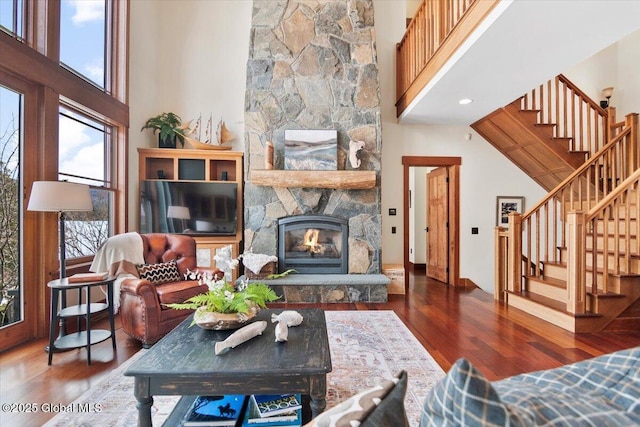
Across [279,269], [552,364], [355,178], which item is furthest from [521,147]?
[279,269]

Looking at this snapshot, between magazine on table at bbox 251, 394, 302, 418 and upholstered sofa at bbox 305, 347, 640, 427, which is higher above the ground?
upholstered sofa at bbox 305, 347, 640, 427

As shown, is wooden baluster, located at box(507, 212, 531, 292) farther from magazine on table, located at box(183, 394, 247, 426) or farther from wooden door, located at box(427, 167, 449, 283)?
magazine on table, located at box(183, 394, 247, 426)

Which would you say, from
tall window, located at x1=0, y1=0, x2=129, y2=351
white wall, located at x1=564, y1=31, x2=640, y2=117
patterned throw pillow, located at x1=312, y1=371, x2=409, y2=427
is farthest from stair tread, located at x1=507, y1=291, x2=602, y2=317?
tall window, located at x1=0, y1=0, x2=129, y2=351

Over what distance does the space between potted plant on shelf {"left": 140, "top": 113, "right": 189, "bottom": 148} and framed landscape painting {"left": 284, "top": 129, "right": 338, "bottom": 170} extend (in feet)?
5.31

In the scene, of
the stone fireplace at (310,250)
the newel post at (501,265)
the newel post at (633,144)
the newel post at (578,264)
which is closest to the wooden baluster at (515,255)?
the newel post at (501,265)

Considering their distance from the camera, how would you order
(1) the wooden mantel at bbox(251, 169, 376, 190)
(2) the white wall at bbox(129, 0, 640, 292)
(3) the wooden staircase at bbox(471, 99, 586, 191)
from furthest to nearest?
(2) the white wall at bbox(129, 0, 640, 292), (3) the wooden staircase at bbox(471, 99, 586, 191), (1) the wooden mantel at bbox(251, 169, 376, 190)

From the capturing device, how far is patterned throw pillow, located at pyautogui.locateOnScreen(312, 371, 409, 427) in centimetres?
54

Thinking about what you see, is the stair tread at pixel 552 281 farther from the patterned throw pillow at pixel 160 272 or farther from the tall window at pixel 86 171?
the tall window at pixel 86 171

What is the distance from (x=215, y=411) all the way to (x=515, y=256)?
3992mm

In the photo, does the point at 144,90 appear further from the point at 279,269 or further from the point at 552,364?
the point at 552,364

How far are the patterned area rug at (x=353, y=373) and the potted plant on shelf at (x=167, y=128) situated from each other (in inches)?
120

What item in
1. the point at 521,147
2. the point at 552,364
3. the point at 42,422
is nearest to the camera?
the point at 42,422

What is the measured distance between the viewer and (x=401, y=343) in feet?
9.27

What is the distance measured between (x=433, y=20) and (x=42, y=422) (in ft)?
16.1
